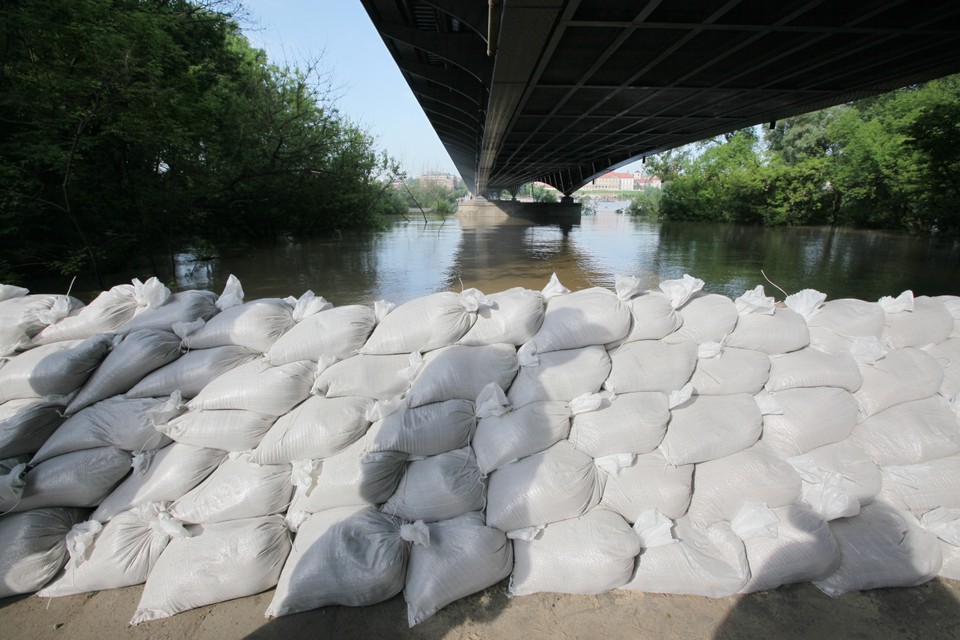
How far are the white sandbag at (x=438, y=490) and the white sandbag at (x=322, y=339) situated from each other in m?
0.61

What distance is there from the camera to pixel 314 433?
5.90 ft

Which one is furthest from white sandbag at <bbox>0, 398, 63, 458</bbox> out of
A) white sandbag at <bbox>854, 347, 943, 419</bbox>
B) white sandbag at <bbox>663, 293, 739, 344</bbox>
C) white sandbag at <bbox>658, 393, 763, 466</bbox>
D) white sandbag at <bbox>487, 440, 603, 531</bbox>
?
white sandbag at <bbox>854, 347, 943, 419</bbox>

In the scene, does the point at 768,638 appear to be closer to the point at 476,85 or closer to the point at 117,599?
the point at 117,599

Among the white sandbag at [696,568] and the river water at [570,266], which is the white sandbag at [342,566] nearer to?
the white sandbag at [696,568]

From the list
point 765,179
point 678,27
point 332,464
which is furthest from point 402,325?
point 765,179

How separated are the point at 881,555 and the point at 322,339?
245 cm

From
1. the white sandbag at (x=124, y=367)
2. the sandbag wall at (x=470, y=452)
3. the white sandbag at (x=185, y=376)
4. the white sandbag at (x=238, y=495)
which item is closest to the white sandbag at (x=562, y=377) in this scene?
the sandbag wall at (x=470, y=452)

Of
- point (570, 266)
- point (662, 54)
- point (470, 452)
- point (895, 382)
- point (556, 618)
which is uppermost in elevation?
point (662, 54)

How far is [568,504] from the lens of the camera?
174 centimetres

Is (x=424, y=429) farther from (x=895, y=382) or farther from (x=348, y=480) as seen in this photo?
Result: (x=895, y=382)

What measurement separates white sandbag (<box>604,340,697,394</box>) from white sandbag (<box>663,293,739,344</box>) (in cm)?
7

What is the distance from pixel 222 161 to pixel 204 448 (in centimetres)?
1122

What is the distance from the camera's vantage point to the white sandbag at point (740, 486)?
5.89ft

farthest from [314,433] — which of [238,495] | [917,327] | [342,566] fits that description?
[917,327]
